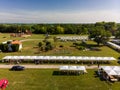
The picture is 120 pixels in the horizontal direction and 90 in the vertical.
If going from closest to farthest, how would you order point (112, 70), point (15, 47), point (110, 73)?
point (110, 73) → point (112, 70) → point (15, 47)

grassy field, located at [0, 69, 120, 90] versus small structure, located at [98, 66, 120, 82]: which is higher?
small structure, located at [98, 66, 120, 82]

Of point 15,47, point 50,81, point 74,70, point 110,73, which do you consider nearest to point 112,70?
point 110,73

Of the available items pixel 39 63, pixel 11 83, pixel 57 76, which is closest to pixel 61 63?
pixel 39 63

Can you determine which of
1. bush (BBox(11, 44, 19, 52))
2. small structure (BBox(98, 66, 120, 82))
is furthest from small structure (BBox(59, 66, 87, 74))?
bush (BBox(11, 44, 19, 52))

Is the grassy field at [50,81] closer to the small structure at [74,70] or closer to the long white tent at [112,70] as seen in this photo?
the small structure at [74,70]

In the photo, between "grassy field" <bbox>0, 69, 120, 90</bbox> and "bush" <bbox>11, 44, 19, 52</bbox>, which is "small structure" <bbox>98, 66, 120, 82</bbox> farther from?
"bush" <bbox>11, 44, 19, 52</bbox>

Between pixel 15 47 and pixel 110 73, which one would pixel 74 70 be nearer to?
pixel 110 73

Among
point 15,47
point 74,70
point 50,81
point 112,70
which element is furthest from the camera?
A: point 15,47

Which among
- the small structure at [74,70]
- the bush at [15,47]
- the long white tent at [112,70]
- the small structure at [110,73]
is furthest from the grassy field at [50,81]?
the bush at [15,47]
